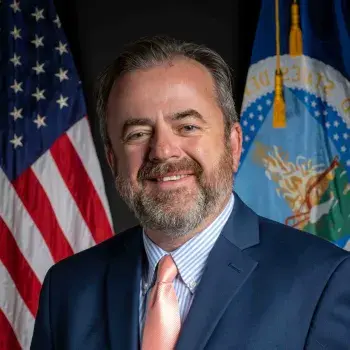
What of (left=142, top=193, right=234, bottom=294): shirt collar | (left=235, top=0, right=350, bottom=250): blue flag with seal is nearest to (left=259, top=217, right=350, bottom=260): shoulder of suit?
(left=142, top=193, right=234, bottom=294): shirt collar

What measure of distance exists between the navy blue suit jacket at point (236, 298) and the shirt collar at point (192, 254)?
0.03 meters

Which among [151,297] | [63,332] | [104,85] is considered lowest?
[63,332]

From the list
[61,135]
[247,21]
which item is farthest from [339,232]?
[61,135]

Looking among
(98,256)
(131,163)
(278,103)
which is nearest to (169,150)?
(131,163)

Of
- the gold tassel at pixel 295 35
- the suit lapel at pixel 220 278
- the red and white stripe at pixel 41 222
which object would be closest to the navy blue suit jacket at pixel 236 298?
the suit lapel at pixel 220 278

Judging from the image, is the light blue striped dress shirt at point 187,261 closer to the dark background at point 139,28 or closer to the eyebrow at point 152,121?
the eyebrow at point 152,121

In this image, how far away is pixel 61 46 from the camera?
3.67m

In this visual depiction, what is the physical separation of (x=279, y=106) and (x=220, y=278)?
77.3 inches

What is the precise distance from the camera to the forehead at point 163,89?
1.75 m

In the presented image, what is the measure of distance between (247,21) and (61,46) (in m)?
1.04

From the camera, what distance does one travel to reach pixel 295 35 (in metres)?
3.47

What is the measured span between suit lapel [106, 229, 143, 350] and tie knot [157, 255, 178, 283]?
0.30ft

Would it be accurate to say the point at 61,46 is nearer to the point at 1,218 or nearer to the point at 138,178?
the point at 1,218

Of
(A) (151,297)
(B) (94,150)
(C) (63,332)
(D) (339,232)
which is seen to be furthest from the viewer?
(B) (94,150)
